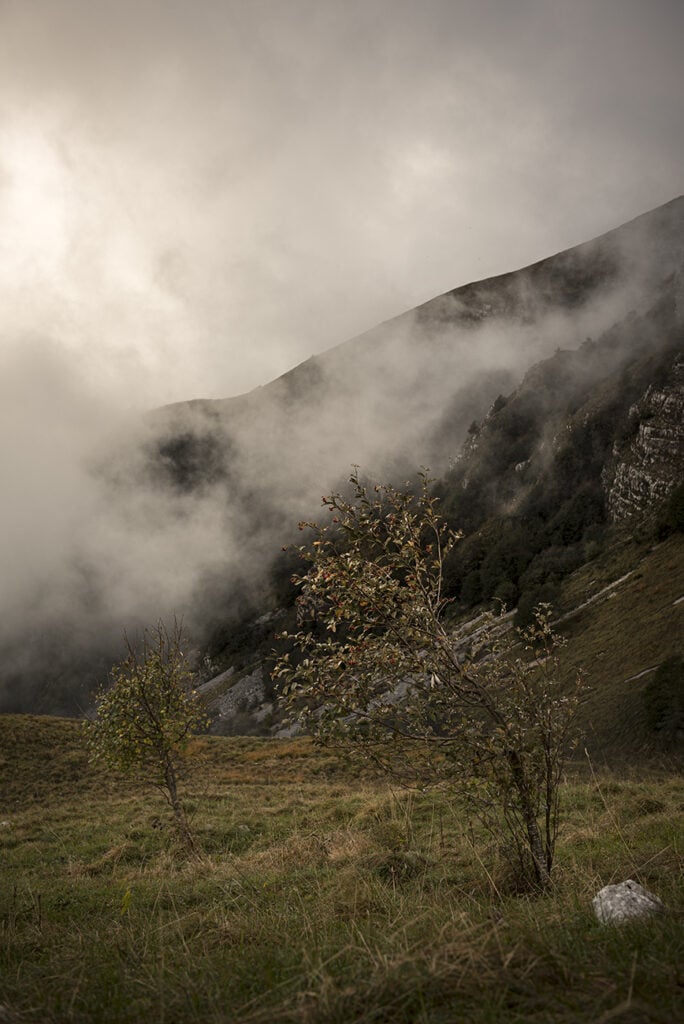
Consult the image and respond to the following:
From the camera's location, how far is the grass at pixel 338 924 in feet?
8.68

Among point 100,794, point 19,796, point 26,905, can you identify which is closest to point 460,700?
point 26,905

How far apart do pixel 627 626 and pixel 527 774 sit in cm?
6208

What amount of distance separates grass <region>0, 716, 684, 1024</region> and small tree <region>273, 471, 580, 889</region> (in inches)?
39.0

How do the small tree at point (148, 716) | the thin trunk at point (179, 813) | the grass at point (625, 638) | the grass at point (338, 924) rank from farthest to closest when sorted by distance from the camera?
1. the grass at point (625, 638)
2. the small tree at point (148, 716)
3. the thin trunk at point (179, 813)
4. the grass at point (338, 924)

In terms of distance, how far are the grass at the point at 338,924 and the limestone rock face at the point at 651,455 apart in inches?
3625

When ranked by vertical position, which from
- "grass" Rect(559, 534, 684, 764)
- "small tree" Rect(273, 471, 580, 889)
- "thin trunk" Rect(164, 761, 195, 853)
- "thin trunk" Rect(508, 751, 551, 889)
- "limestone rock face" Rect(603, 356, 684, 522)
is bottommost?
"grass" Rect(559, 534, 684, 764)

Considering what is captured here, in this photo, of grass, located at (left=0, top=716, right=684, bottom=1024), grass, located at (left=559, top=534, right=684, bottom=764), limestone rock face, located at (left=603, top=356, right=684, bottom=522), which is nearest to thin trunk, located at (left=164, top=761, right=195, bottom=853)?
grass, located at (left=0, top=716, right=684, bottom=1024)

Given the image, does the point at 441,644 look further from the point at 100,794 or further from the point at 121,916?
the point at 100,794

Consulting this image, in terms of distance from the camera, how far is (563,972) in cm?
277

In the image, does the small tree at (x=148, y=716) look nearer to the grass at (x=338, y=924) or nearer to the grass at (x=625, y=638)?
the grass at (x=338, y=924)

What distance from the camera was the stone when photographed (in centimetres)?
424

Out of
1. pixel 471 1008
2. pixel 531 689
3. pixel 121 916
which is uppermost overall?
pixel 471 1008

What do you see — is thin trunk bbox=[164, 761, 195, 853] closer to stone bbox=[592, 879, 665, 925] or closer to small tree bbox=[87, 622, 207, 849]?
small tree bbox=[87, 622, 207, 849]

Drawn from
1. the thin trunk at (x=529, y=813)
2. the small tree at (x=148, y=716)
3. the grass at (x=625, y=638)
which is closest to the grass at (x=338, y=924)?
the thin trunk at (x=529, y=813)
